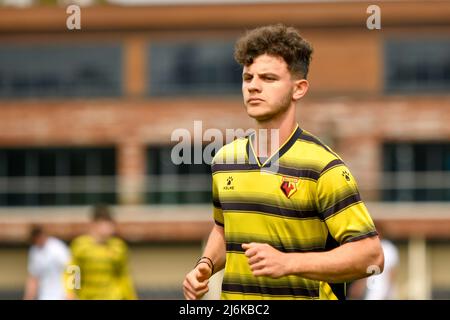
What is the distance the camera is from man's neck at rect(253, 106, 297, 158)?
184 inches

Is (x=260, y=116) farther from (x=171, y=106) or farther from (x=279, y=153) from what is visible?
(x=171, y=106)

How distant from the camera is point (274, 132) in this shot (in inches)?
185

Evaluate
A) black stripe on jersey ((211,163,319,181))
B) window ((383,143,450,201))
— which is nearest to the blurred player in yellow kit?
black stripe on jersey ((211,163,319,181))

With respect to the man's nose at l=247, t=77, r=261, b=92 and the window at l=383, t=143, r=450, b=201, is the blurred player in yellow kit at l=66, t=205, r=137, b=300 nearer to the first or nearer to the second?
the man's nose at l=247, t=77, r=261, b=92

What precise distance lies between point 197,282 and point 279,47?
112 cm

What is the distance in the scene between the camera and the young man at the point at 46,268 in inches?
549

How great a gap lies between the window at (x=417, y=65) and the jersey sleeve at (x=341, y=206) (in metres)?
39.2

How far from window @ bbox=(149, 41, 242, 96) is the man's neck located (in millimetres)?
39296

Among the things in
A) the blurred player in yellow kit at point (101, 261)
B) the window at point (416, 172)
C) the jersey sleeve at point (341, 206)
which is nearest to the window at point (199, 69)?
the window at point (416, 172)

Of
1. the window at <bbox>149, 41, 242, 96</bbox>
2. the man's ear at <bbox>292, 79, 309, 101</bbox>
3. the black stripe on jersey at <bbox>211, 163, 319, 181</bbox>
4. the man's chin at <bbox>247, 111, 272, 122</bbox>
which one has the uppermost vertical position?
the window at <bbox>149, 41, 242, 96</bbox>

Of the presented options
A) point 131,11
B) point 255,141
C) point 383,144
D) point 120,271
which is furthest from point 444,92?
point 255,141

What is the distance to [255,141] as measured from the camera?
4809mm
